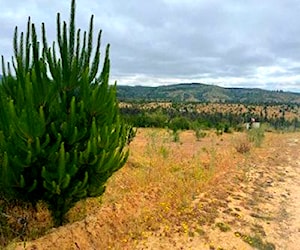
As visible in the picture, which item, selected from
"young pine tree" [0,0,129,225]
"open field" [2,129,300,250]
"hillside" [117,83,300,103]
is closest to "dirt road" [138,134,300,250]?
"open field" [2,129,300,250]

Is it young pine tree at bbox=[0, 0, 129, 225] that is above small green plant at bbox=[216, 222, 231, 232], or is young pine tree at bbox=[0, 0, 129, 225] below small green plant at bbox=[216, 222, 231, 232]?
above

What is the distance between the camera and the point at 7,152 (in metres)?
5.55

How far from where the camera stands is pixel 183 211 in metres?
7.67

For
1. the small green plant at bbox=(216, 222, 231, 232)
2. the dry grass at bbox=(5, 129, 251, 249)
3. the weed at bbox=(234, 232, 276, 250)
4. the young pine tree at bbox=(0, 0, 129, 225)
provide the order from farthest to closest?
1. the small green plant at bbox=(216, 222, 231, 232)
2. the weed at bbox=(234, 232, 276, 250)
3. the dry grass at bbox=(5, 129, 251, 249)
4. the young pine tree at bbox=(0, 0, 129, 225)

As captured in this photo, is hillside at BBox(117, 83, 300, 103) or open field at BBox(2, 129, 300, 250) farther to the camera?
hillside at BBox(117, 83, 300, 103)

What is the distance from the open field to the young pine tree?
703mm

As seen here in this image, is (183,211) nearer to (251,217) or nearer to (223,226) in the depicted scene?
(223,226)

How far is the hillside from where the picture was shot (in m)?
135

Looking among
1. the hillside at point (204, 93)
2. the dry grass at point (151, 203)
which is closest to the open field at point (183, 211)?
the dry grass at point (151, 203)

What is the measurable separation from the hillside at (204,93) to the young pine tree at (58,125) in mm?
124082

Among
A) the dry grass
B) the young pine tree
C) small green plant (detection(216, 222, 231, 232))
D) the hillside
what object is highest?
the young pine tree

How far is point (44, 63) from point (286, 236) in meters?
5.56

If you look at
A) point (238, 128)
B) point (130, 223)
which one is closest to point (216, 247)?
point (130, 223)

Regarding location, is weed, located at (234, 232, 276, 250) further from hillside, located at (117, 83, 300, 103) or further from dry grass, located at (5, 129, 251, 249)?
hillside, located at (117, 83, 300, 103)
